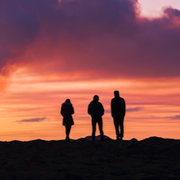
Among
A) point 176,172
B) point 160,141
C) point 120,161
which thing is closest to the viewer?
point 176,172

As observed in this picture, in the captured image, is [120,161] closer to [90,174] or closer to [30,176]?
[90,174]

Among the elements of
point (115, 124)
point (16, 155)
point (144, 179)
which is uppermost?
point (115, 124)

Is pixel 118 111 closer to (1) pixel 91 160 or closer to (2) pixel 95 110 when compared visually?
(2) pixel 95 110

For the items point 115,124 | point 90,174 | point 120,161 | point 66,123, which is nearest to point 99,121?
point 115,124

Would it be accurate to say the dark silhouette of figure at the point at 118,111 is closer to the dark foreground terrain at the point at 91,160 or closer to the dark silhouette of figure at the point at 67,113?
the dark foreground terrain at the point at 91,160

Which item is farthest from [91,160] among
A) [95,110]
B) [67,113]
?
[67,113]

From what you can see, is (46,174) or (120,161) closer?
(46,174)

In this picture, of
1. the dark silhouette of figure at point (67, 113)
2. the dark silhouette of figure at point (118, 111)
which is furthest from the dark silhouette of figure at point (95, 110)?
the dark silhouette of figure at point (67, 113)

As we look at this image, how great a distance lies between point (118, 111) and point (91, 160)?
4.77 metres

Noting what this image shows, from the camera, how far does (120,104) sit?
21.8 meters

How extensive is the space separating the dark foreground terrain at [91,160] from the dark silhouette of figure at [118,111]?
150cm

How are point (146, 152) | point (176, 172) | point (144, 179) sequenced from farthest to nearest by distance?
point (146, 152), point (176, 172), point (144, 179)

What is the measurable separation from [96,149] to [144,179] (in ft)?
15.3

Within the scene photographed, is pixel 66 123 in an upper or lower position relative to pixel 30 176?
upper
